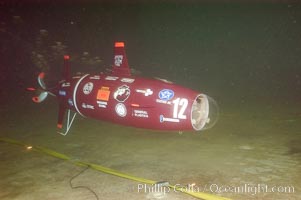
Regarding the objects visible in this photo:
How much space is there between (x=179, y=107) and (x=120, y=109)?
1.98m

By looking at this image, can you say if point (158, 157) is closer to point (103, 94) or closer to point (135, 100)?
point (135, 100)

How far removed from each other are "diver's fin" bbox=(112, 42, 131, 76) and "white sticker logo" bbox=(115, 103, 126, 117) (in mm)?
1378

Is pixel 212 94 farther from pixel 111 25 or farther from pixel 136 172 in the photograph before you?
pixel 111 25

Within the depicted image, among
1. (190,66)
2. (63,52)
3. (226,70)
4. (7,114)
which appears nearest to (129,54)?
(190,66)

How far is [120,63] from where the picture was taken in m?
10.3

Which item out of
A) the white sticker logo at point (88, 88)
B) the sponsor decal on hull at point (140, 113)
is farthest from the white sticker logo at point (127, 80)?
the white sticker logo at point (88, 88)

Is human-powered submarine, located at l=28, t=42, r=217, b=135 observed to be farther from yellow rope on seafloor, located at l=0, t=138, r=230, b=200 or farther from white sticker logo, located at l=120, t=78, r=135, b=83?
yellow rope on seafloor, located at l=0, t=138, r=230, b=200

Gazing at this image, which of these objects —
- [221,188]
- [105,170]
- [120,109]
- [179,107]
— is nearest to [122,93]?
[120,109]

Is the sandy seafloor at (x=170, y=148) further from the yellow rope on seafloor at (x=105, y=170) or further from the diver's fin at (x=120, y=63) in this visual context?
the diver's fin at (x=120, y=63)

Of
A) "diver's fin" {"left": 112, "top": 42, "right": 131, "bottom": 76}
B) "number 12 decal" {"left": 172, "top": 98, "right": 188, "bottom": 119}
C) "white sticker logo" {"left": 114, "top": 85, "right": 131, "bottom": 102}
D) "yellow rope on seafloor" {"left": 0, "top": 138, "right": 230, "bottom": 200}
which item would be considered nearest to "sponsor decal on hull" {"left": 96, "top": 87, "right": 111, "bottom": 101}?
"white sticker logo" {"left": 114, "top": 85, "right": 131, "bottom": 102}

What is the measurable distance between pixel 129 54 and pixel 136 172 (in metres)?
35.1

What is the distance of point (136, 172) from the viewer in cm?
784

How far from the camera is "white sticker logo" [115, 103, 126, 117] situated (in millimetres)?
9156

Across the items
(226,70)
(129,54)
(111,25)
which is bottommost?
(226,70)
